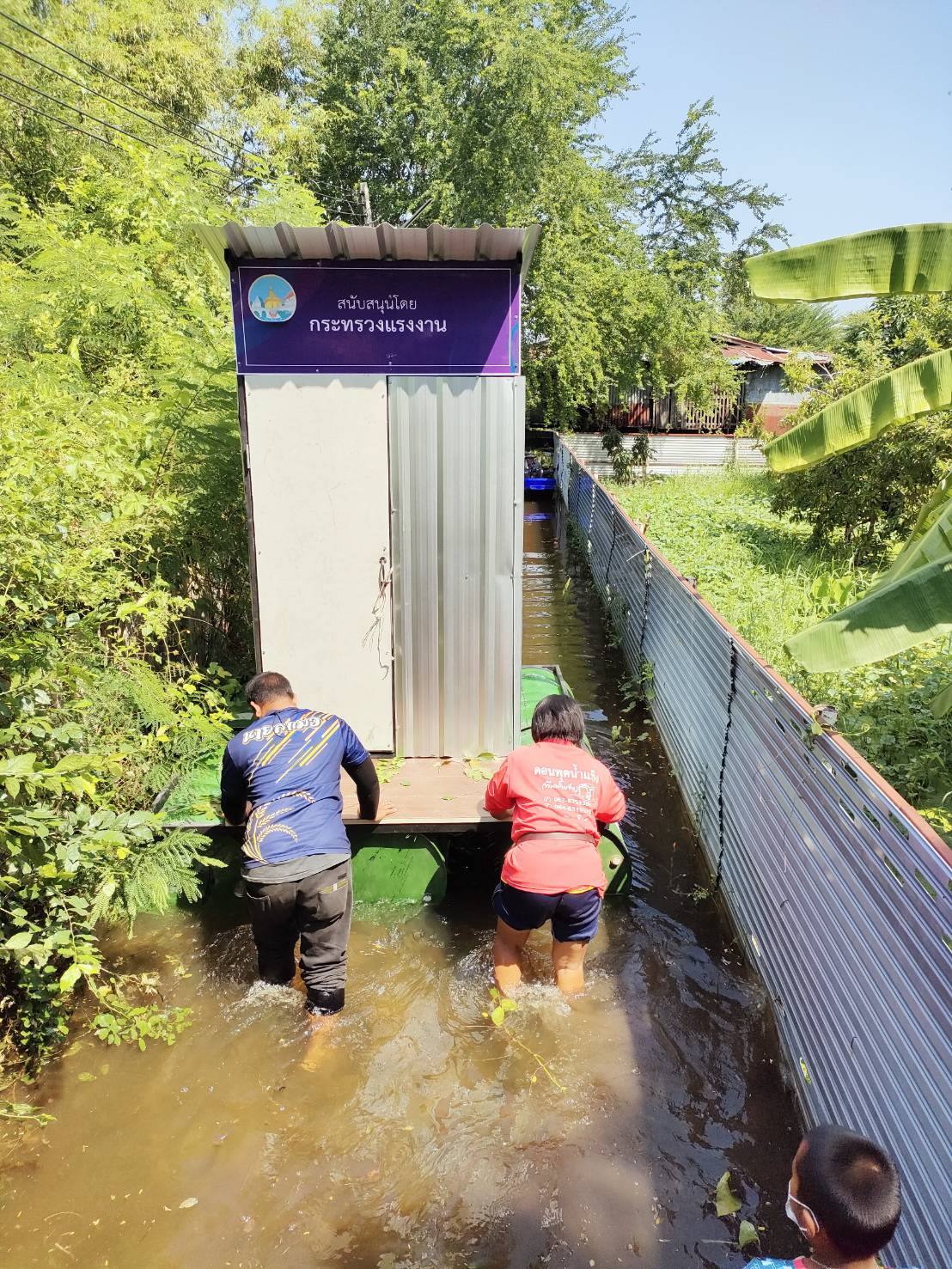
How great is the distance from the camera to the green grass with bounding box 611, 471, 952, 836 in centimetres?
473

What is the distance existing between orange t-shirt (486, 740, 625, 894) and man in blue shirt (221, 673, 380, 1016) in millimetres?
865

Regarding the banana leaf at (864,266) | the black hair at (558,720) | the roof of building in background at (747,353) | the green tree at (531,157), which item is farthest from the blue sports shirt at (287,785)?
the roof of building in background at (747,353)

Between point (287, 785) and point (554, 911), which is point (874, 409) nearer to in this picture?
point (554, 911)

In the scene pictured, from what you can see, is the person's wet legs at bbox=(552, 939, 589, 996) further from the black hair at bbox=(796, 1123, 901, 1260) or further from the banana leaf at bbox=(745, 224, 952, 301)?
the banana leaf at bbox=(745, 224, 952, 301)

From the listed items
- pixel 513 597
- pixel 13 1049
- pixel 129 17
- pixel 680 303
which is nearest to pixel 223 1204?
pixel 13 1049

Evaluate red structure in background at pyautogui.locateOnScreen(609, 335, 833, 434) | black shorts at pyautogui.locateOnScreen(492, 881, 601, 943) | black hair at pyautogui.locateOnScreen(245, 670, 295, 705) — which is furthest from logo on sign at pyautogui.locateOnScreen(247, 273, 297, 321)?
red structure in background at pyautogui.locateOnScreen(609, 335, 833, 434)

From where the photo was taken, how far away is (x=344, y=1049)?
3674 mm

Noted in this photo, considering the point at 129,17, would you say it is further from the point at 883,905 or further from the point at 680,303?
the point at 883,905

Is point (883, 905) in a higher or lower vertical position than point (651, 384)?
lower

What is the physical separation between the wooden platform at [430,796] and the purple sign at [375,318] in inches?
102

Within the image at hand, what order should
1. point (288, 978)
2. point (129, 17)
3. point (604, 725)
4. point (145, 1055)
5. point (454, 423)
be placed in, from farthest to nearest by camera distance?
1. point (129, 17)
2. point (604, 725)
3. point (454, 423)
4. point (288, 978)
5. point (145, 1055)

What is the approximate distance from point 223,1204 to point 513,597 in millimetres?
3436

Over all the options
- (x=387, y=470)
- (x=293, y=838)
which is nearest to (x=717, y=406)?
(x=387, y=470)

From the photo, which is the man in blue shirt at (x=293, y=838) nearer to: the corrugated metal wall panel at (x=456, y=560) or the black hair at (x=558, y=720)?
the black hair at (x=558, y=720)
